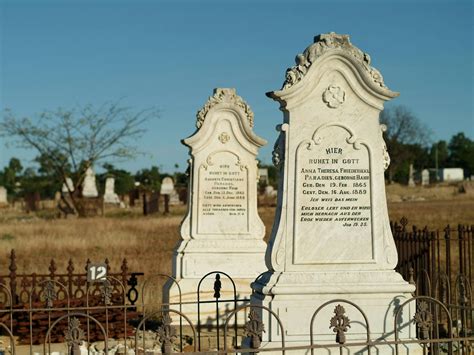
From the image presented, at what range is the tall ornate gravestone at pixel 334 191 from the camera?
7.55 metres

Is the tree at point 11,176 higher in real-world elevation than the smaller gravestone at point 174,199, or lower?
higher

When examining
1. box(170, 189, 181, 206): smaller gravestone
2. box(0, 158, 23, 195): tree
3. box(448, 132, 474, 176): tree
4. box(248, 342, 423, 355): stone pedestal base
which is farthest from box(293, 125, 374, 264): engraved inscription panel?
box(448, 132, 474, 176): tree

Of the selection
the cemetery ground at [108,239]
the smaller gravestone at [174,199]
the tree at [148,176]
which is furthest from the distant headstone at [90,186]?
the tree at [148,176]

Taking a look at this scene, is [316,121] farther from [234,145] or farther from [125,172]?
[125,172]

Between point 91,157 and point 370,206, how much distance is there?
3805 cm

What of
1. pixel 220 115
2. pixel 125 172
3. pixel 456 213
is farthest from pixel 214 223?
pixel 125 172

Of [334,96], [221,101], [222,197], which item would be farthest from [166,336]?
[221,101]

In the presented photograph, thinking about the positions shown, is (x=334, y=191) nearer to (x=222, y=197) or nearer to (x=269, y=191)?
(x=222, y=197)

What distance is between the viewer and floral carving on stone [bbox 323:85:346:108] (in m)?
7.68

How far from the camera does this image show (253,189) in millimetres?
13039

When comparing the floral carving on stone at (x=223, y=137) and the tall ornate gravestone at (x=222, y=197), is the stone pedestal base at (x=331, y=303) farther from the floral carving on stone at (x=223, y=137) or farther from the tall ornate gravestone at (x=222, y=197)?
the floral carving on stone at (x=223, y=137)

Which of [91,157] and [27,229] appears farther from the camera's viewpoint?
[91,157]

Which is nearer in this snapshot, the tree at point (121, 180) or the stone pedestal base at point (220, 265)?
the stone pedestal base at point (220, 265)

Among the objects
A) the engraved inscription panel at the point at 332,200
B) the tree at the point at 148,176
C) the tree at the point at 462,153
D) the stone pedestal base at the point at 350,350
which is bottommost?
the stone pedestal base at the point at 350,350
